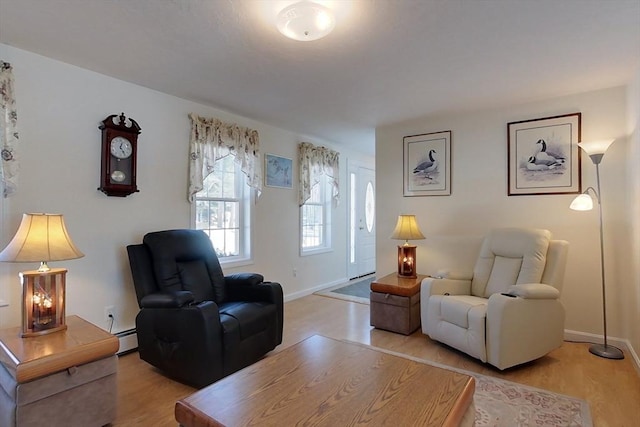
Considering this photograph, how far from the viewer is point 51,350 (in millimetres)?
1688

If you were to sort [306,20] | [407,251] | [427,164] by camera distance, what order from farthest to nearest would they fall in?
[427,164] < [407,251] < [306,20]

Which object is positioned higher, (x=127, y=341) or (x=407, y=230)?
(x=407, y=230)

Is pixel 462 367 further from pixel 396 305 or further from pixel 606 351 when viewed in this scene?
pixel 606 351

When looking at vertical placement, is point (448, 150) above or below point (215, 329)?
above

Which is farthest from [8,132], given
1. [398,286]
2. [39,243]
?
[398,286]

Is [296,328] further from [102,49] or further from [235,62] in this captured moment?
[102,49]

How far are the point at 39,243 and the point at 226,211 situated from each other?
6.71 feet

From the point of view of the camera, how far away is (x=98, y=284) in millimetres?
2693

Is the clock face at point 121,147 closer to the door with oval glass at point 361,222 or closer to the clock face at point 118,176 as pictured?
the clock face at point 118,176

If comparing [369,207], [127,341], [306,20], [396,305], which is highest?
[306,20]

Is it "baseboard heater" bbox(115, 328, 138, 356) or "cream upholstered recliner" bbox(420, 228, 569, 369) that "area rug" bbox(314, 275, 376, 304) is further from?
"baseboard heater" bbox(115, 328, 138, 356)

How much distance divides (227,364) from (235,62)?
7.09 feet

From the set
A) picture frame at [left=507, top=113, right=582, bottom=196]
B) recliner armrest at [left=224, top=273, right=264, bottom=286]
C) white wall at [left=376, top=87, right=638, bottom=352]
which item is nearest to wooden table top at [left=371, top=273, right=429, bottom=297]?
white wall at [left=376, top=87, right=638, bottom=352]

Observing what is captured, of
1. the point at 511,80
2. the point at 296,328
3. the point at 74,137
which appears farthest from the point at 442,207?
the point at 74,137
